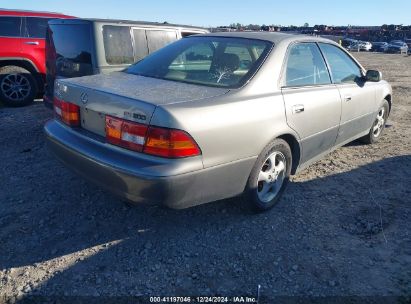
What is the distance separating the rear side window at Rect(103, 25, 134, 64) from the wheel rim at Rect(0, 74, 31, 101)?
2.93 meters

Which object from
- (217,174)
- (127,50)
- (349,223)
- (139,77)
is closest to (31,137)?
(127,50)

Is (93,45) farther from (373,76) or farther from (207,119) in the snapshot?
(373,76)

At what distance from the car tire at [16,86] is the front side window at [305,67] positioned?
5.64 m

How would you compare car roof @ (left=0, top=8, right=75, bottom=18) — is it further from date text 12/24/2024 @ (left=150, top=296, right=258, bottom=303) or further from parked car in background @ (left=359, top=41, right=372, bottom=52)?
parked car in background @ (left=359, top=41, right=372, bottom=52)

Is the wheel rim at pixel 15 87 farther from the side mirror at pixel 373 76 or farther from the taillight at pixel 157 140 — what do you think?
the side mirror at pixel 373 76

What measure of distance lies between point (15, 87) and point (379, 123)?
6.53 meters

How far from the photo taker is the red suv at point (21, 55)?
6.96 metres

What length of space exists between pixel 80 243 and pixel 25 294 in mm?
589

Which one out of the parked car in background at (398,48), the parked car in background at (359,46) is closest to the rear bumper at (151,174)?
the parked car in background at (359,46)

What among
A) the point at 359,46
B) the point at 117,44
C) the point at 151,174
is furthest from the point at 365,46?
the point at 151,174

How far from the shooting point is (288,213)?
3416mm

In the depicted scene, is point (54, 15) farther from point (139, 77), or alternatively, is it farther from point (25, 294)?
point (25, 294)

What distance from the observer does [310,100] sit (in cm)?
349

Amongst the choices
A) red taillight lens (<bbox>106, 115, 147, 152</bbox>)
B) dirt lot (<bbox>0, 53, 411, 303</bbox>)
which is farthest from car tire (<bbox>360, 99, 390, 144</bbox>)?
red taillight lens (<bbox>106, 115, 147, 152</bbox>)
